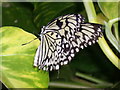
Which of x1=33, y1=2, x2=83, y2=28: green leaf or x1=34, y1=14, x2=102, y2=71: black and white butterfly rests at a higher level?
x1=33, y1=2, x2=83, y2=28: green leaf

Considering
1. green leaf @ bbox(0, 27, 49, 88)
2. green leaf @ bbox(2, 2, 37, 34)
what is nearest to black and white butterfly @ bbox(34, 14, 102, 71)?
green leaf @ bbox(0, 27, 49, 88)

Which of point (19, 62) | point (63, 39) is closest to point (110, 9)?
point (63, 39)

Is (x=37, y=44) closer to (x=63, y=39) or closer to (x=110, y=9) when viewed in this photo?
(x=63, y=39)

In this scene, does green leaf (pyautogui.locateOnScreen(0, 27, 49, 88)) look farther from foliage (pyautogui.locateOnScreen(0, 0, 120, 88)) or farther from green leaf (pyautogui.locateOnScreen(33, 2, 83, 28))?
green leaf (pyautogui.locateOnScreen(33, 2, 83, 28))

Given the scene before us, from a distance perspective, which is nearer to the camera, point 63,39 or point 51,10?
point 63,39

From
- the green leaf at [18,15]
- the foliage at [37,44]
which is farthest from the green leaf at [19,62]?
the green leaf at [18,15]
